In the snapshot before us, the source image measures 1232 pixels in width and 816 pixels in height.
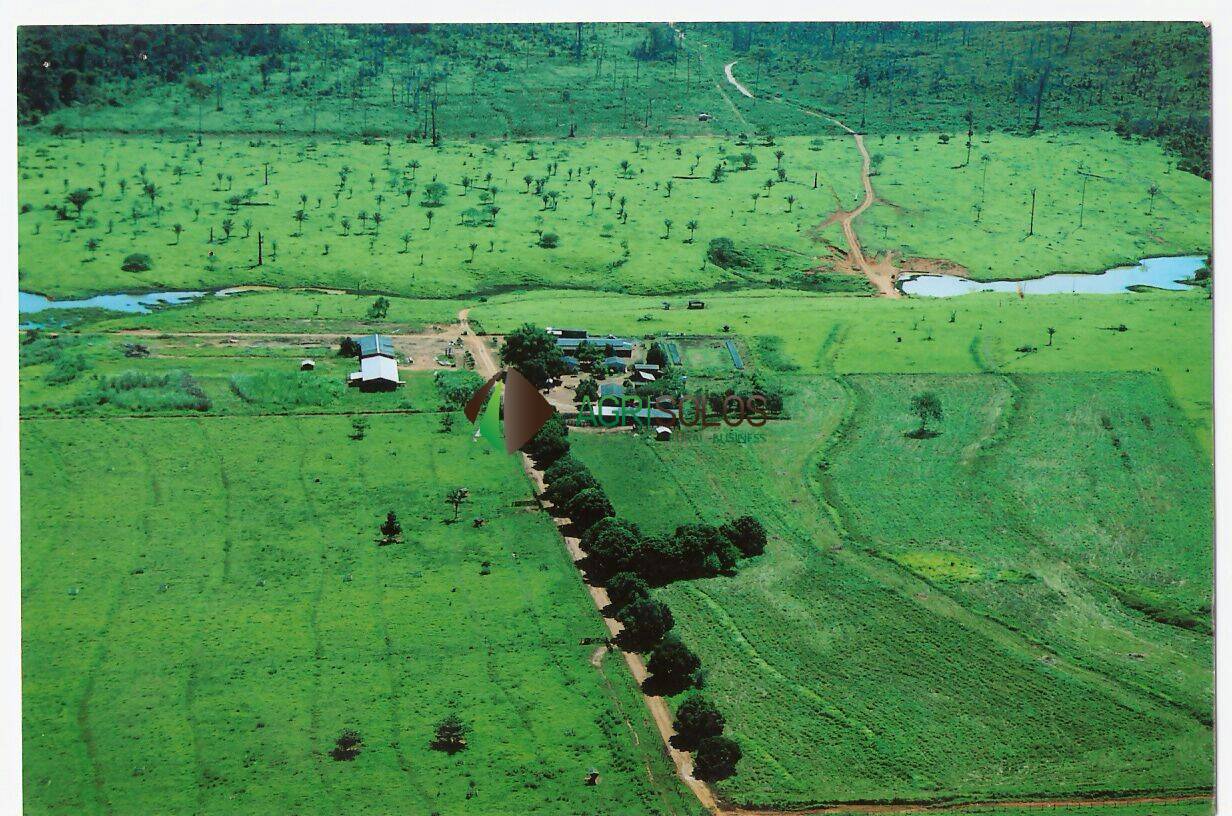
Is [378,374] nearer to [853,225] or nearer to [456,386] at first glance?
[456,386]

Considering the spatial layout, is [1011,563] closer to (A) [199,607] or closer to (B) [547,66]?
(A) [199,607]

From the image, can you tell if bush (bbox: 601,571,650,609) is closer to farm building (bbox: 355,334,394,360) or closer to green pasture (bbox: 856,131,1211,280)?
farm building (bbox: 355,334,394,360)

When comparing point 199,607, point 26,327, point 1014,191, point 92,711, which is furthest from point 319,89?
point 92,711

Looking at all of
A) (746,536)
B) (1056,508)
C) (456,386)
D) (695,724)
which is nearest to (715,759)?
(695,724)

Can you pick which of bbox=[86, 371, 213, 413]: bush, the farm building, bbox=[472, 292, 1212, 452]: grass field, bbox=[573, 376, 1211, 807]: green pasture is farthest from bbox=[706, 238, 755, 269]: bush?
bbox=[86, 371, 213, 413]: bush

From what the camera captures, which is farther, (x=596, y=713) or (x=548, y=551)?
(x=548, y=551)
